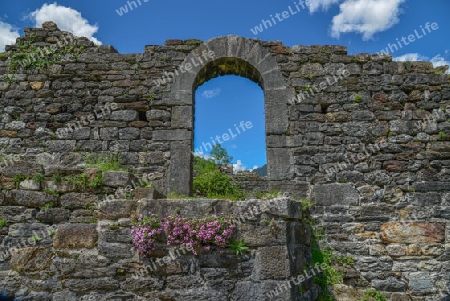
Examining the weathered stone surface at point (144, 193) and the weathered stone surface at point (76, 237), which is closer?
the weathered stone surface at point (76, 237)

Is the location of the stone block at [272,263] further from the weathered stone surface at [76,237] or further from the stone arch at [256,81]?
the stone arch at [256,81]

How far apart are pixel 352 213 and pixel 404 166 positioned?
1.19m

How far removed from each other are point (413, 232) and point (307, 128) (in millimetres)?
2254

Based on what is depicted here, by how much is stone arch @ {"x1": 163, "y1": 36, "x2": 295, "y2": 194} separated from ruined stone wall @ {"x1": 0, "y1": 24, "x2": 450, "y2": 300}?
18 mm

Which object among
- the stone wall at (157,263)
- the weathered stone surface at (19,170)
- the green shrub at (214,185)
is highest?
the green shrub at (214,185)

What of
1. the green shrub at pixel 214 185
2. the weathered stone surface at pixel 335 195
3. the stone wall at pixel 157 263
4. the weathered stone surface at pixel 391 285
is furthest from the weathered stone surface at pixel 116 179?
the green shrub at pixel 214 185

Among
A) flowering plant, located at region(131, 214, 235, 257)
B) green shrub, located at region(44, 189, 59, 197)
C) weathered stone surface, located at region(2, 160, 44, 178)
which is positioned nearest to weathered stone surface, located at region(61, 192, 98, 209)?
green shrub, located at region(44, 189, 59, 197)

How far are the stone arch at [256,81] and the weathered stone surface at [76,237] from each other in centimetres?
231

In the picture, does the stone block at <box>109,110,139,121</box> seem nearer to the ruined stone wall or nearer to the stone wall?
the ruined stone wall

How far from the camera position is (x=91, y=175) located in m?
3.94

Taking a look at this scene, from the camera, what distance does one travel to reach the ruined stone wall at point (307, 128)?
520 cm

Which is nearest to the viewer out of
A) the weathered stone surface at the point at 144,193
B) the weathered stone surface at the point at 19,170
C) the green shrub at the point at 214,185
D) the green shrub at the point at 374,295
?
the weathered stone surface at the point at 144,193

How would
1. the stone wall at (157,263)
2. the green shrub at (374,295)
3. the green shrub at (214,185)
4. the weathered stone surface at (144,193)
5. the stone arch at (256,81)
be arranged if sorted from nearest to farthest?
the stone wall at (157,263) → the weathered stone surface at (144,193) → the green shrub at (374,295) → the stone arch at (256,81) → the green shrub at (214,185)

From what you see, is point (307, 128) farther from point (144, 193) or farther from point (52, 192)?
point (52, 192)
